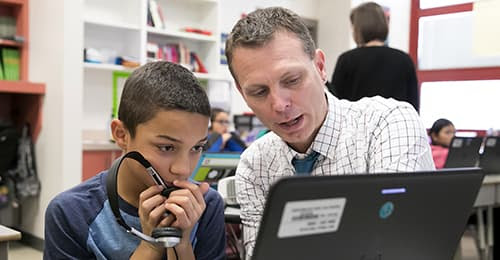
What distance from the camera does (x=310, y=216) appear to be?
0.55 metres

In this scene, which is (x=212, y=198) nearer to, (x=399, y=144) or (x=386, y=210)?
(x=399, y=144)

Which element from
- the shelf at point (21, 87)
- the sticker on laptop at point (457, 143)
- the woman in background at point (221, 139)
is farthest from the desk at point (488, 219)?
the shelf at point (21, 87)

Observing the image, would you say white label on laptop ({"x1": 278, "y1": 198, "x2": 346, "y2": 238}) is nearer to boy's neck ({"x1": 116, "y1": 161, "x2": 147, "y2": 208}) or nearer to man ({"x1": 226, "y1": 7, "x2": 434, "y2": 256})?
man ({"x1": 226, "y1": 7, "x2": 434, "y2": 256})

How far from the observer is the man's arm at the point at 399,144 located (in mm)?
1072

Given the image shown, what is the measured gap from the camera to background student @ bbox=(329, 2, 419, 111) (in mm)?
2734

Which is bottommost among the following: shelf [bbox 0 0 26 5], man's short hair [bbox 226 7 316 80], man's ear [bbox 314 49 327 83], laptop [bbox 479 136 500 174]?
laptop [bbox 479 136 500 174]

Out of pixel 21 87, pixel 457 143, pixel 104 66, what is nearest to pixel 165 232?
pixel 457 143

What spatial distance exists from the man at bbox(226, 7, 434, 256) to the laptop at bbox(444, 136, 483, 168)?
2231 millimetres

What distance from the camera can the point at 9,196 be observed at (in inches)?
162

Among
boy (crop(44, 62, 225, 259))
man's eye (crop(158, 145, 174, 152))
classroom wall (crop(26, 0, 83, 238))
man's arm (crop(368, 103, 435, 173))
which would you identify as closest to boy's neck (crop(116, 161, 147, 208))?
boy (crop(44, 62, 225, 259))

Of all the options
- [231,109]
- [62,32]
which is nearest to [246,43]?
[62,32]

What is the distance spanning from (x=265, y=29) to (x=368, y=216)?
54 centimetres

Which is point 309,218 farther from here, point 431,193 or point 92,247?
point 92,247

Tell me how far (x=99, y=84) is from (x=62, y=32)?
89 cm
